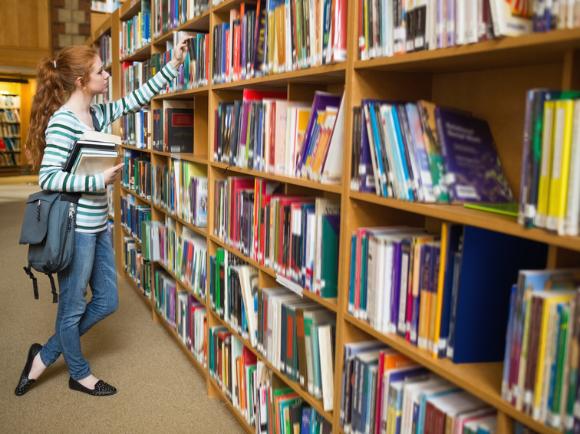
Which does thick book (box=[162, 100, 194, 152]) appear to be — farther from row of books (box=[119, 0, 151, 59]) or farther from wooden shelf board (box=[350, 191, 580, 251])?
wooden shelf board (box=[350, 191, 580, 251])

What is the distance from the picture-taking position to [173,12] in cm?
322

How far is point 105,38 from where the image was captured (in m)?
5.50

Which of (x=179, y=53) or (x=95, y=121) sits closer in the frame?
(x=95, y=121)

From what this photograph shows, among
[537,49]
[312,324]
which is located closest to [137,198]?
[312,324]

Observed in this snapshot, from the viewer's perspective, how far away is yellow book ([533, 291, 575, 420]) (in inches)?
39.7

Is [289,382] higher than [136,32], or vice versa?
[136,32]

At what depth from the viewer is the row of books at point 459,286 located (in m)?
1.24

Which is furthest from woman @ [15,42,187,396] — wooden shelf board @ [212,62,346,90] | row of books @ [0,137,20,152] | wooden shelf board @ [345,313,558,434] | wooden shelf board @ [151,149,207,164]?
row of books @ [0,137,20,152]

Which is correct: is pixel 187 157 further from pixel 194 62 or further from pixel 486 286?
pixel 486 286

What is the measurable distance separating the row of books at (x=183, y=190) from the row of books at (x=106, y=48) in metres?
2.00

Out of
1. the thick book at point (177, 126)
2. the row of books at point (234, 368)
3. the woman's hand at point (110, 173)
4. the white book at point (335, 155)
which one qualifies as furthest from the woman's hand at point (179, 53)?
the white book at point (335, 155)

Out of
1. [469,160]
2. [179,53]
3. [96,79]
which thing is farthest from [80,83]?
[469,160]

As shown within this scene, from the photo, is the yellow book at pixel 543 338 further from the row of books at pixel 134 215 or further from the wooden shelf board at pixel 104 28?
the wooden shelf board at pixel 104 28

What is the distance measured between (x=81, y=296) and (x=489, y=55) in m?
2.07
